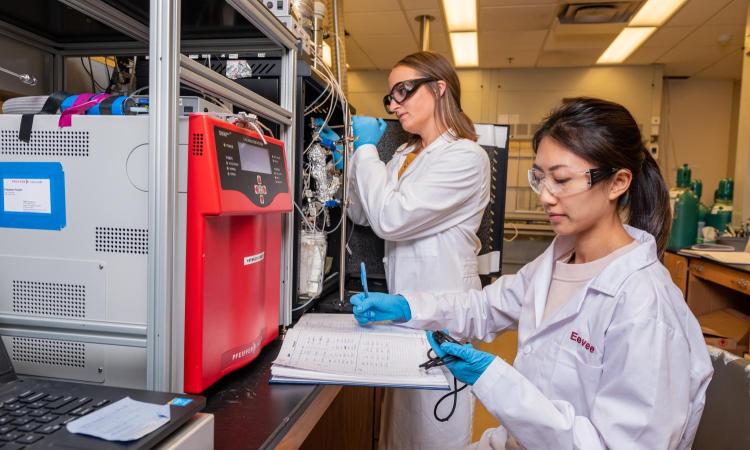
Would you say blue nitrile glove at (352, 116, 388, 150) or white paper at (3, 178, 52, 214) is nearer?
white paper at (3, 178, 52, 214)

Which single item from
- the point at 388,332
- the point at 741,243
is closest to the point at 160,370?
the point at 388,332

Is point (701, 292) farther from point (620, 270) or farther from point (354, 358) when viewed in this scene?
point (354, 358)

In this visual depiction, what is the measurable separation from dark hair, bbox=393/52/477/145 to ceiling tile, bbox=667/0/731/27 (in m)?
2.89

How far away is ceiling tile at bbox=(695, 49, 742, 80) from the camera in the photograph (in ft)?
15.1

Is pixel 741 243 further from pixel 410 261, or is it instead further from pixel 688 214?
pixel 410 261

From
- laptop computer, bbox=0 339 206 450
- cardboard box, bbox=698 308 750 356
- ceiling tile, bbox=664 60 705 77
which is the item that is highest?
ceiling tile, bbox=664 60 705 77

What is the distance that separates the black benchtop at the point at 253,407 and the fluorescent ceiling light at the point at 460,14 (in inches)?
130

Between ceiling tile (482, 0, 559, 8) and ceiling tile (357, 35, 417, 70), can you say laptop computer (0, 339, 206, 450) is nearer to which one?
ceiling tile (482, 0, 559, 8)

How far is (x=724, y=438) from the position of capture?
2.78 feet

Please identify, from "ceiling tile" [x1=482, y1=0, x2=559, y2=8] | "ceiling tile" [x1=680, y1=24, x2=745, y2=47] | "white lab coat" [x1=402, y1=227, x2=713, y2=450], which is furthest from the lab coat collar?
"ceiling tile" [x1=680, y1=24, x2=745, y2=47]

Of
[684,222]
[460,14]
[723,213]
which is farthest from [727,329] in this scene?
[460,14]

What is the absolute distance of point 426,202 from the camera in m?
1.40

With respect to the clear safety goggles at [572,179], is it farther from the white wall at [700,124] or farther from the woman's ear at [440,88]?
the white wall at [700,124]

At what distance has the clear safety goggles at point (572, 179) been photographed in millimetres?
929
